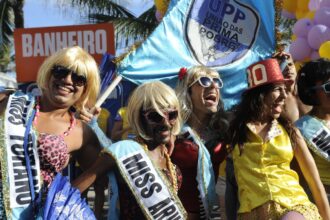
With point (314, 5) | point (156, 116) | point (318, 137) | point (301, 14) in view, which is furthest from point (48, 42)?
point (156, 116)

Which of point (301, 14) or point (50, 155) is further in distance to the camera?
point (301, 14)

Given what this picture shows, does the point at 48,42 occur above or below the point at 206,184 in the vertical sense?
below

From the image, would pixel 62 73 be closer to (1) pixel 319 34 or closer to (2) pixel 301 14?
(1) pixel 319 34

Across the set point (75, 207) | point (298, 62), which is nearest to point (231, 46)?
point (298, 62)

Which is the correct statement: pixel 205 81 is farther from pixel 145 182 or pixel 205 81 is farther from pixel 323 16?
pixel 323 16

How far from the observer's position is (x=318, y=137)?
3137mm

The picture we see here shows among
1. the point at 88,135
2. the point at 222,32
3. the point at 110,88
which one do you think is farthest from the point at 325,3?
the point at 88,135

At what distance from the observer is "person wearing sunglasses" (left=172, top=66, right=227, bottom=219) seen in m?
2.85

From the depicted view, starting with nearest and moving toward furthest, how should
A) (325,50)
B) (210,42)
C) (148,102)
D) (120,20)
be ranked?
(148,102) < (210,42) < (325,50) < (120,20)

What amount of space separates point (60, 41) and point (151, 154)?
4896 mm

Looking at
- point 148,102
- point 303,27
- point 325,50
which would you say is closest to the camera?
point 148,102

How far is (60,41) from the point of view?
23.8ft

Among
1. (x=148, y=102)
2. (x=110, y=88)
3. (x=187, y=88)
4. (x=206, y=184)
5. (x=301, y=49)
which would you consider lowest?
(x=110, y=88)

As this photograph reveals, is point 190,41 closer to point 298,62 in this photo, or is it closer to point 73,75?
point 298,62
